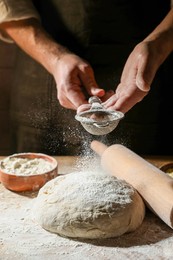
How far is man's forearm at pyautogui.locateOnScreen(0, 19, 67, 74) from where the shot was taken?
1.80 meters

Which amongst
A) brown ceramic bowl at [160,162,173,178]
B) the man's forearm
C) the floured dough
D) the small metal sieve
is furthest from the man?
the floured dough

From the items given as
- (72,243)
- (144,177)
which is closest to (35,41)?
(144,177)

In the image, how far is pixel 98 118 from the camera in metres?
1.45

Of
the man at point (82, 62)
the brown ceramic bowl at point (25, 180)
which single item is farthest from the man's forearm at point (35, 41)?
the brown ceramic bowl at point (25, 180)

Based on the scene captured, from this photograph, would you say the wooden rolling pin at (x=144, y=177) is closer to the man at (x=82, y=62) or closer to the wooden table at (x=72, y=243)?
the wooden table at (x=72, y=243)

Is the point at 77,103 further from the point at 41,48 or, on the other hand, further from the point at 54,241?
the point at 54,241

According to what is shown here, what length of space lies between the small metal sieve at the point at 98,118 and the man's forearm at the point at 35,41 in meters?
0.38

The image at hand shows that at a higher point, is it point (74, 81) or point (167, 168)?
point (74, 81)

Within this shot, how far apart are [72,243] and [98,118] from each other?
402mm

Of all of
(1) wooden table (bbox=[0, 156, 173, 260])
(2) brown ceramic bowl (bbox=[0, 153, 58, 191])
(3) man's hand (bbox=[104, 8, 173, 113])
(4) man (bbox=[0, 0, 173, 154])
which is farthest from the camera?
(4) man (bbox=[0, 0, 173, 154])

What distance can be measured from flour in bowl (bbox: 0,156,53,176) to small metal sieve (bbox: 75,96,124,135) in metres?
0.17

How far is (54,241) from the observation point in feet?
3.93

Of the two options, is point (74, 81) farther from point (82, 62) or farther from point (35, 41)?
point (35, 41)

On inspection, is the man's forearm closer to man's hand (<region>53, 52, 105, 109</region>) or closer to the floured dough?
man's hand (<region>53, 52, 105, 109</region>)
